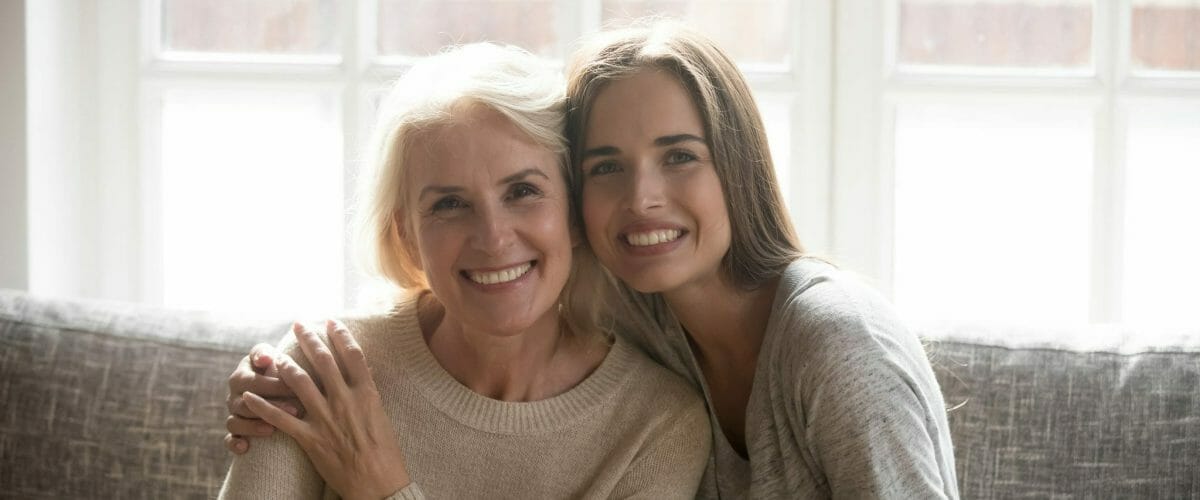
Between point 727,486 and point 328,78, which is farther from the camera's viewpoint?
point 328,78

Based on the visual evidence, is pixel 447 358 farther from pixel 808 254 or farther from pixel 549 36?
pixel 549 36

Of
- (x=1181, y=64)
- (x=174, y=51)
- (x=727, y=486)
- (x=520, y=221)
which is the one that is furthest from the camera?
(x=174, y=51)

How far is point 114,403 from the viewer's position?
6.75 ft

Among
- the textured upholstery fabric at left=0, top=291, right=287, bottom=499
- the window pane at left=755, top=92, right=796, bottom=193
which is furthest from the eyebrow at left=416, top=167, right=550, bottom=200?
the window pane at left=755, top=92, right=796, bottom=193

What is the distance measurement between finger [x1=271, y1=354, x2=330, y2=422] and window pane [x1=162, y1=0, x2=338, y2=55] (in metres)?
1.01

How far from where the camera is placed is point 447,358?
1.89 metres

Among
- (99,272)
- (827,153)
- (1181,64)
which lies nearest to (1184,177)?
(1181,64)

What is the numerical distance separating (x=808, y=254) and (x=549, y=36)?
0.89m

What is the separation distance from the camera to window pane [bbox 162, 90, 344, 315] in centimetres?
260

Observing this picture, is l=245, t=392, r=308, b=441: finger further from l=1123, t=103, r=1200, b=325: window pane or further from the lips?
l=1123, t=103, r=1200, b=325: window pane

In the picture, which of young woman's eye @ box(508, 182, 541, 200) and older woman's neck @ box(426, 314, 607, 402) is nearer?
young woman's eye @ box(508, 182, 541, 200)

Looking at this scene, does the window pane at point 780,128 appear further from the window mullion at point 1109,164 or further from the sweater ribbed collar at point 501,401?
the sweater ribbed collar at point 501,401

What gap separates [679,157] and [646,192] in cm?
8

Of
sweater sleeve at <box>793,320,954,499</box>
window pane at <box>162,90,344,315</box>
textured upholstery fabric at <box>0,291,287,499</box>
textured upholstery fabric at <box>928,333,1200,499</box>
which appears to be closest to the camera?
sweater sleeve at <box>793,320,954,499</box>
